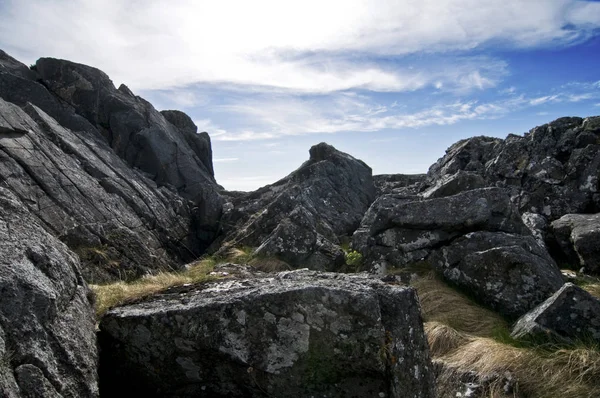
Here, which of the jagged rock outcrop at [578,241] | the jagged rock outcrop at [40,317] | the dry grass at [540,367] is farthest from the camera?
the jagged rock outcrop at [578,241]

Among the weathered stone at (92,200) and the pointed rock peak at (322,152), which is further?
the pointed rock peak at (322,152)

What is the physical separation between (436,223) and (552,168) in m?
12.2

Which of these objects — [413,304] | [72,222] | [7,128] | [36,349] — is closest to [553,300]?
[413,304]

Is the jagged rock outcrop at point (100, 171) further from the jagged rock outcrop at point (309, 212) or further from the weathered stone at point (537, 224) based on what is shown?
the weathered stone at point (537, 224)

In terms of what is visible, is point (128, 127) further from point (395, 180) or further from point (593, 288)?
point (593, 288)

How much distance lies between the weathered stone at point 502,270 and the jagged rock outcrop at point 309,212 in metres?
5.65

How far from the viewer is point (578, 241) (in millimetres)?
15281

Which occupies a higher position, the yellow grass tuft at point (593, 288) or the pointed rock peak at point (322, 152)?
the pointed rock peak at point (322, 152)

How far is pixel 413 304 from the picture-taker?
6156 millimetres

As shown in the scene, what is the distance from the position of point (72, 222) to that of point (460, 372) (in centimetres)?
1635

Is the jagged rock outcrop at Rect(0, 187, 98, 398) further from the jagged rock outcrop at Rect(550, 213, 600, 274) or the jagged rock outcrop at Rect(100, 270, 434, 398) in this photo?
the jagged rock outcrop at Rect(550, 213, 600, 274)

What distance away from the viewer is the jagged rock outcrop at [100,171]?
16344 millimetres

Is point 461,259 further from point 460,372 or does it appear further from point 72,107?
point 72,107

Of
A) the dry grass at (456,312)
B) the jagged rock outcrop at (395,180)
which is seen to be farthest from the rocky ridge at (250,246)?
the jagged rock outcrop at (395,180)
